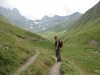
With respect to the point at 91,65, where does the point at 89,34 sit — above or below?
above

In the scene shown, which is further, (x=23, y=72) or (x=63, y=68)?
(x=63, y=68)

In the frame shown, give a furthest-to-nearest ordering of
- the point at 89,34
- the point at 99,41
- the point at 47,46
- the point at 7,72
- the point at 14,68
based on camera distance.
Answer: the point at 89,34 < the point at 99,41 < the point at 47,46 < the point at 14,68 < the point at 7,72

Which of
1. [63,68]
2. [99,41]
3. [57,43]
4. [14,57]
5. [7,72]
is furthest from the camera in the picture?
[99,41]

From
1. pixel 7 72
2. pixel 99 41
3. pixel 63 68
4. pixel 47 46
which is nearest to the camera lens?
pixel 7 72

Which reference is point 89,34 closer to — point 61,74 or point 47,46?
point 47,46

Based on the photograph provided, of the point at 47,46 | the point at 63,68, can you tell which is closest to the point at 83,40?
the point at 47,46

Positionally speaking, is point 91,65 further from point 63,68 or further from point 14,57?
point 14,57

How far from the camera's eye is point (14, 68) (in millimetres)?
24266

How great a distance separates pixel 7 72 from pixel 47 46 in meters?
47.2

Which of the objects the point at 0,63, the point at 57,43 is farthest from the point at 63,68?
the point at 0,63

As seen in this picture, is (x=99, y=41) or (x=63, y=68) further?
(x=99, y=41)

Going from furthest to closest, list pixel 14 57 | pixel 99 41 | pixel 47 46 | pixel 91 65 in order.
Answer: pixel 99 41, pixel 47 46, pixel 91 65, pixel 14 57

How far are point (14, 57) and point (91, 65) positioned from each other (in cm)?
1717

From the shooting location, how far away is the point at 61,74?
27.9 meters
